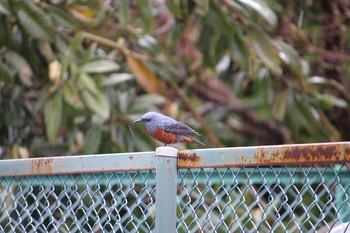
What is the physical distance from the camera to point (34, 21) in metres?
4.78

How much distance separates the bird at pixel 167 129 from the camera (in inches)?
120

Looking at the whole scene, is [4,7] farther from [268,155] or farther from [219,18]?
[268,155]

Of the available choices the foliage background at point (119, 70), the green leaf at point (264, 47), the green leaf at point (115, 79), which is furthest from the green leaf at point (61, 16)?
the green leaf at point (264, 47)

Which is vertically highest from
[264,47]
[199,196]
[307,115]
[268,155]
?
[268,155]

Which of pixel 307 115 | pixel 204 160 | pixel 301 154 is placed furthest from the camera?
pixel 307 115

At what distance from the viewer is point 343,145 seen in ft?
5.96

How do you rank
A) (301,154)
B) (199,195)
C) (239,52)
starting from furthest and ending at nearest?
(239,52)
(199,195)
(301,154)

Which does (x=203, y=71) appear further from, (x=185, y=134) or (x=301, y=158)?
(x=301, y=158)

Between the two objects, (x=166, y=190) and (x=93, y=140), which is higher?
(x=166, y=190)

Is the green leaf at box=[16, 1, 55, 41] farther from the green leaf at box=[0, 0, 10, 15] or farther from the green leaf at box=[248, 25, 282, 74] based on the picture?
the green leaf at box=[248, 25, 282, 74]

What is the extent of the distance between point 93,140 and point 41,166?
242 centimetres

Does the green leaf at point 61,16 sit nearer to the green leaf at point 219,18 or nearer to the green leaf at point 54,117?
the green leaf at point 54,117

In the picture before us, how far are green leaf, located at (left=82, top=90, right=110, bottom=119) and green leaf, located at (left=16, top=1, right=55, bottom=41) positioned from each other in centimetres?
42

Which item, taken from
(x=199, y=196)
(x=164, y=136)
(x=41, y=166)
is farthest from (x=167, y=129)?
(x=199, y=196)
